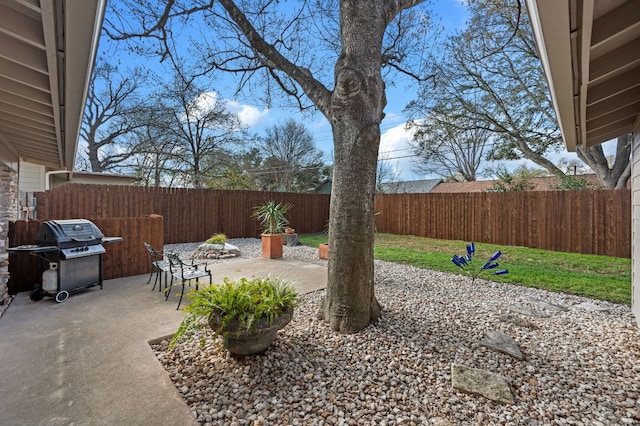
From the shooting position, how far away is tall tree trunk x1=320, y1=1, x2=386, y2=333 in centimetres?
274

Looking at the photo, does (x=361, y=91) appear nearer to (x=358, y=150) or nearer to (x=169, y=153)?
(x=358, y=150)

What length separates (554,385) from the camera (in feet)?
6.57

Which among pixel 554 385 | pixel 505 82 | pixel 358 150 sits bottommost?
pixel 554 385

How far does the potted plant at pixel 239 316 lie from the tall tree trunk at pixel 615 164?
1209 centimetres

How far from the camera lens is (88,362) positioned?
229cm

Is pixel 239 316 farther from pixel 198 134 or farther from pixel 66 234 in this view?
pixel 198 134

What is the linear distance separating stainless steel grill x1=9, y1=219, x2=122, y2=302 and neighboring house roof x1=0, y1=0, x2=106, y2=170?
1222 mm

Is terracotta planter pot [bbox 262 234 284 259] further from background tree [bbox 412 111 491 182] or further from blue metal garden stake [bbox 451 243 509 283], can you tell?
background tree [bbox 412 111 491 182]

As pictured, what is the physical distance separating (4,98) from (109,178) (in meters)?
9.66

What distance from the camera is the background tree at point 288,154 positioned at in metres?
20.9

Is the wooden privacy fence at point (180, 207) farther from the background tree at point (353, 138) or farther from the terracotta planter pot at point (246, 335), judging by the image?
the terracotta planter pot at point (246, 335)

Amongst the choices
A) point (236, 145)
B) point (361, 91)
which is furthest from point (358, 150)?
point (236, 145)

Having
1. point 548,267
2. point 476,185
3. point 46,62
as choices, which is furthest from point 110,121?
point 476,185

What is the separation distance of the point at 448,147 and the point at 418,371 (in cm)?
1925
